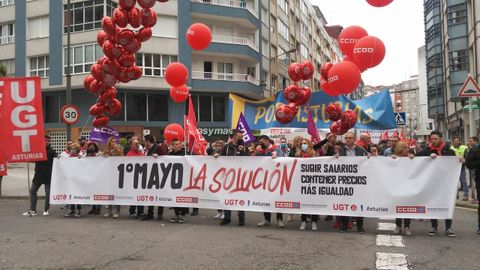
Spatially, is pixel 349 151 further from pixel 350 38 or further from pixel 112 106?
pixel 112 106

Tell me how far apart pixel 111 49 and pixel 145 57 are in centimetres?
2398

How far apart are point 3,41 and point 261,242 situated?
3781 centimetres

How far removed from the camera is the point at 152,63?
36.2 meters

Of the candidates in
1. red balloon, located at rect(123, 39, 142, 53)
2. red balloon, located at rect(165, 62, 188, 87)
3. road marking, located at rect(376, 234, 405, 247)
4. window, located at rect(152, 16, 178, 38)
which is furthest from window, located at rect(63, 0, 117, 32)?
road marking, located at rect(376, 234, 405, 247)

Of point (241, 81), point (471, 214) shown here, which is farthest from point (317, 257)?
point (241, 81)

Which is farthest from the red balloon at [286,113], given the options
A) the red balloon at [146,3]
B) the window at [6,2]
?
A: the window at [6,2]

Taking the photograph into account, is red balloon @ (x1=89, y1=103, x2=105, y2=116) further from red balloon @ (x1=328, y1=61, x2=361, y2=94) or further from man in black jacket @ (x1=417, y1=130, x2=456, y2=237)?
man in black jacket @ (x1=417, y1=130, x2=456, y2=237)

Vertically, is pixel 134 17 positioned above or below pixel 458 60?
below

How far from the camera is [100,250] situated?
23.2 feet

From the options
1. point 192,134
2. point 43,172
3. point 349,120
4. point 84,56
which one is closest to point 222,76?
point 84,56

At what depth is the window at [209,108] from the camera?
38.5 metres

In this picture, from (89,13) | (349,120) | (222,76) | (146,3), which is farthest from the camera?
(222,76)

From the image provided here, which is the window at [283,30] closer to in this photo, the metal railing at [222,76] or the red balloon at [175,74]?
the metal railing at [222,76]

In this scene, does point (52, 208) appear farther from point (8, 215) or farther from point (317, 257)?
point (317, 257)
